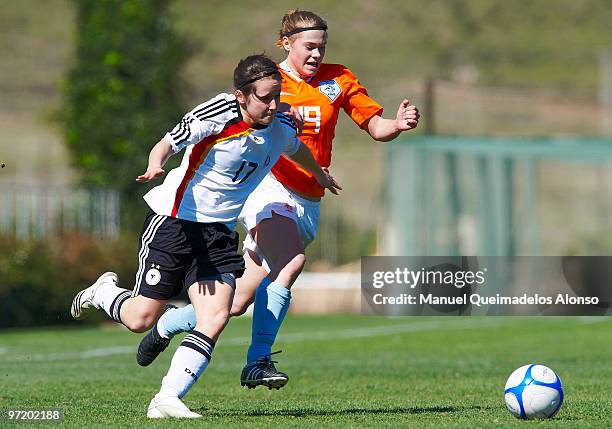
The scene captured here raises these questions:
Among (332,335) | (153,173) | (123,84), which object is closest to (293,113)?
(153,173)

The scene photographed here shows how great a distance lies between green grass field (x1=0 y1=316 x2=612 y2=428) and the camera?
8.95 meters

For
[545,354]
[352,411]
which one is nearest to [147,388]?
[352,411]

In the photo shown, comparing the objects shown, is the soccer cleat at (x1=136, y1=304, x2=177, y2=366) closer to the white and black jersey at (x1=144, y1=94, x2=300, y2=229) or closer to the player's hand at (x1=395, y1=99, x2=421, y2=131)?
the white and black jersey at (x1=144, y1=94, x2=300, y2=229)

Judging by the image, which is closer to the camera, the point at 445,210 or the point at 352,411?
the point at 352,411

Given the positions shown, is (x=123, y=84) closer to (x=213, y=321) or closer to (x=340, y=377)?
(x=340, y=377)

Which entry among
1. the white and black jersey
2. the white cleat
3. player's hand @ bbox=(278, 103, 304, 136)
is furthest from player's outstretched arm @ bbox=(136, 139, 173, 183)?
the white cleat

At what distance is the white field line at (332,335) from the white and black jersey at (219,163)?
6.67 m

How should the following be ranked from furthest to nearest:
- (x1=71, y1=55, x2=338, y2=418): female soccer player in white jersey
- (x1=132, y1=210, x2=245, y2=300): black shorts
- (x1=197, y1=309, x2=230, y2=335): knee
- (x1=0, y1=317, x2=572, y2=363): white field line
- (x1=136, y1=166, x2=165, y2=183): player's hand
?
(x1=0, y1=317, x2=572, y2=363): white field line < (x1=132, y1=210, x2=245, y2=300): black shorts < (x1=197, y1=309, x2=230, y2=335): knee < (x1=71, y1=55, x2=338, y2=418): female soccer player in white jersey < (x1=136, y1=166, x2=165, y2=183): player's hand

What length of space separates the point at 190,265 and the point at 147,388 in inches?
104

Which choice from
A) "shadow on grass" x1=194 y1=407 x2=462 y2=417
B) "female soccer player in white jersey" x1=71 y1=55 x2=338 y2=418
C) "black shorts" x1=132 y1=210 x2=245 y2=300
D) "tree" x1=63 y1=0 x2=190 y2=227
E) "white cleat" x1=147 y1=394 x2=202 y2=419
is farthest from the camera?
"tree" x1=63 y1=0 x2=190 y2=227

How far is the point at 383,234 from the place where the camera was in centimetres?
3662

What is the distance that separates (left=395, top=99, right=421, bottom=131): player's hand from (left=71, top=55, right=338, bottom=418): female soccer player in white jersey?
834mm

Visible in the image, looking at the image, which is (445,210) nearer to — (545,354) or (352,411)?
(545,354)

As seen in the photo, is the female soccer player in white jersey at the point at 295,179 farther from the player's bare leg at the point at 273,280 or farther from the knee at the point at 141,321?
the knee at the point at 141,321
